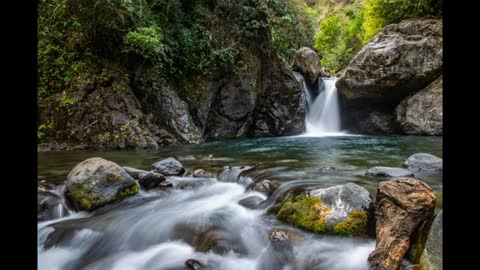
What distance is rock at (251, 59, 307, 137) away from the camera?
1520 cm

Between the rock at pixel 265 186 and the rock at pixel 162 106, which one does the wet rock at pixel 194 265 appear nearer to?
the rock at pixel 265 186

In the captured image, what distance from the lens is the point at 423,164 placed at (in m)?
6.16

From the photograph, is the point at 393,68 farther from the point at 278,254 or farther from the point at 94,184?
the point at 94,184

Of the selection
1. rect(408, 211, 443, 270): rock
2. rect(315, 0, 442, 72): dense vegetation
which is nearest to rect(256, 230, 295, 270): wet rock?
rect(408, 211, 443, 270): rock

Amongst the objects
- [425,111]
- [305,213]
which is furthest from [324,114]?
[305,213]

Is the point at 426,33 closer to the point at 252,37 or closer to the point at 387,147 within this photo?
the point at 387,147

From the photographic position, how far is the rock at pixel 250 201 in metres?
4.94

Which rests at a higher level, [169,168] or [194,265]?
[169,168]

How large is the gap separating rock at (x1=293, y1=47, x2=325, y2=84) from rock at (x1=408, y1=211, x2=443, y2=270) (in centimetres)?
1483

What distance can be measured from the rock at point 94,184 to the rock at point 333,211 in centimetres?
268

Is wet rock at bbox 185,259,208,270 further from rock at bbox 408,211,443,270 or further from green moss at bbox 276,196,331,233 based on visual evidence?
rock at bbox 408,211,443,270

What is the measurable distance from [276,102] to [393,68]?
529 cm
